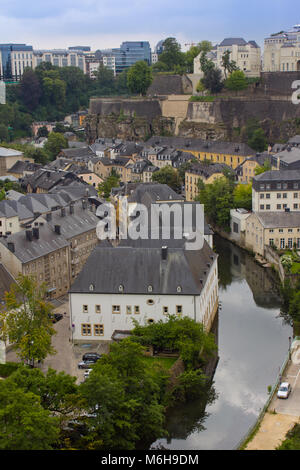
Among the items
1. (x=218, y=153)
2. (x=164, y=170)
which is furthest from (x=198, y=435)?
(x=218, y=153)

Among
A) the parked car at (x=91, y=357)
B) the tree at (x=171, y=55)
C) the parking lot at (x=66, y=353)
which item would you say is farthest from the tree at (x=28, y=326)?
the tree at (x=171, y=55)

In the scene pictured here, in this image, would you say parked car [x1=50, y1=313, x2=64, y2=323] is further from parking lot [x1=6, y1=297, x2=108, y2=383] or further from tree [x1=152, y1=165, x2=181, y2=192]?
tree [x1=152, y1=165, x2=181, y2=192]

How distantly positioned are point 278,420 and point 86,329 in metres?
9.83

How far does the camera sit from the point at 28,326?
25.9 metres

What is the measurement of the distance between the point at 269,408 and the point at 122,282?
8.42m

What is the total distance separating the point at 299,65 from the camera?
81375mm

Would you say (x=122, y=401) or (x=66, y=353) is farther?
(x=66, y=353)

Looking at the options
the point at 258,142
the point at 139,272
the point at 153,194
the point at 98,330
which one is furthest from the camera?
the point at 258,142

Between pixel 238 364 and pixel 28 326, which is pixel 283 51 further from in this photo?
pixel 28 326

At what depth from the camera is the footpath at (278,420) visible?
2159 centimetres

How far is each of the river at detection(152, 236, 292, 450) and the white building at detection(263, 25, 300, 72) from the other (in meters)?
46.1

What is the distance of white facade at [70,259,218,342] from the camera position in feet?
93.2

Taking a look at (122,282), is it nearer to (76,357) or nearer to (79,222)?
(76,357)

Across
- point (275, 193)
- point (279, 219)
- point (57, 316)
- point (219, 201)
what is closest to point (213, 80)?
point (219, 201)
